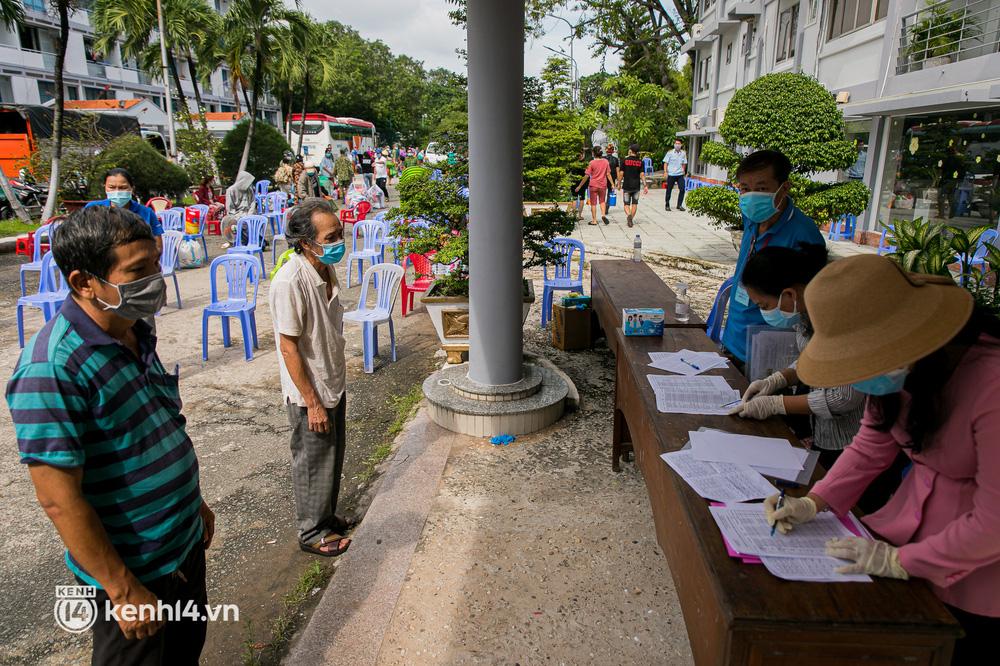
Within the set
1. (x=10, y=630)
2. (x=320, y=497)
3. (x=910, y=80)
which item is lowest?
(x=10, y=630)

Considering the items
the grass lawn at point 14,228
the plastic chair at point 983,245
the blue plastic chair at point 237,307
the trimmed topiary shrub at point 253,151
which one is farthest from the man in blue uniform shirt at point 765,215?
the trimmed topiary shrub at point 253,151

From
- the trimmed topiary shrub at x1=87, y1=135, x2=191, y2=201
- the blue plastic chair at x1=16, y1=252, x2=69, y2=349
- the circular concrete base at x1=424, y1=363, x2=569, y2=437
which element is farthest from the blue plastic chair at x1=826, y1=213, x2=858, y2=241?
the trimmed topiary shrub at x1=87, y1=135, x2=191, y2=201

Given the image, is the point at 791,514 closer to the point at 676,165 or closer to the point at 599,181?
the point at 599,181

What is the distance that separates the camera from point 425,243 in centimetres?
571

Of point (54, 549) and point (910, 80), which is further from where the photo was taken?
point (910, 80)

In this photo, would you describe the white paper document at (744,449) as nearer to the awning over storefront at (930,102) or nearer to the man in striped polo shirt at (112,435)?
the man in striped polo shirt at (112,435)

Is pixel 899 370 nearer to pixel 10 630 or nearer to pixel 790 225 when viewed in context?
pixel 790 225

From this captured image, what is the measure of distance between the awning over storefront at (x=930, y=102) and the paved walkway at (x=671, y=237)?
2418mm

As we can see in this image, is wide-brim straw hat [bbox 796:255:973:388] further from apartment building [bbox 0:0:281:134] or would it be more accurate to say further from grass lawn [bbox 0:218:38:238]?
apartment building [bbox 0:0:281:134]

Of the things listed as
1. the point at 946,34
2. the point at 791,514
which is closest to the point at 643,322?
the point at 791,514

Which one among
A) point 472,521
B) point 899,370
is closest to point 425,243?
point 472,521

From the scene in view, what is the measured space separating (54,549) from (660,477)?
3.34m

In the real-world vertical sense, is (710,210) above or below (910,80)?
below

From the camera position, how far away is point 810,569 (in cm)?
167
